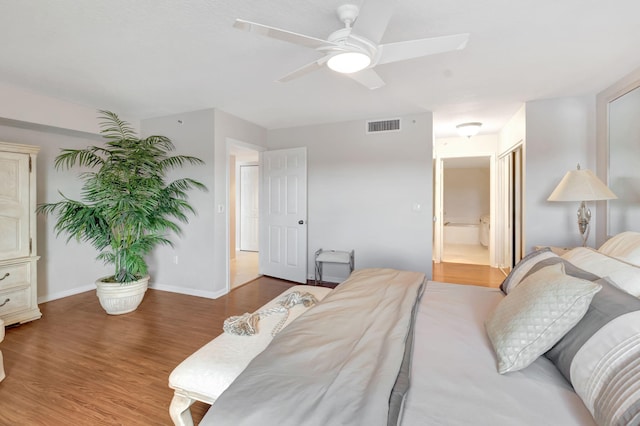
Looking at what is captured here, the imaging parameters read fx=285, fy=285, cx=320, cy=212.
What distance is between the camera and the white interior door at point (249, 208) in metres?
6.86

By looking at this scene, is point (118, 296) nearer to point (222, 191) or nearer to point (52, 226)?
point (52, 226)

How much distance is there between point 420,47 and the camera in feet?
5.22

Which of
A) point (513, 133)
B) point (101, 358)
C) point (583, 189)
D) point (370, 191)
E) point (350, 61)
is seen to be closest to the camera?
point (350, 61)

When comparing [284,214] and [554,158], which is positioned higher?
[554,158]

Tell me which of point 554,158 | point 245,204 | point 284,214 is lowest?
point 284,214

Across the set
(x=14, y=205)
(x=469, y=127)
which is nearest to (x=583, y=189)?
(x=469, y=127)

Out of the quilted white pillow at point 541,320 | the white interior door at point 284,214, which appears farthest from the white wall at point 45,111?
the quilted white pillow at point 541,320

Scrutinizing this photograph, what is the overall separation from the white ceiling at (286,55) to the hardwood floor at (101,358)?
243 centimetres

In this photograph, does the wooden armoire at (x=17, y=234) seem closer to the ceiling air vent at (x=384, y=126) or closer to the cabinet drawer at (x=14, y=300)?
the cabinet drawer at (x=14, y=300)

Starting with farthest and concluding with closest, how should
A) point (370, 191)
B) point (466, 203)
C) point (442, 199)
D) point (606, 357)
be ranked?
point (466, 203)
point (442, 199)
point (370, 191)
point (606, 357)

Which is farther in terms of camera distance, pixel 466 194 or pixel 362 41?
pixel 466 194

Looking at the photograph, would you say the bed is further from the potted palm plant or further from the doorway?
the doorway

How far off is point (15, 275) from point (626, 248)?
5.13 m

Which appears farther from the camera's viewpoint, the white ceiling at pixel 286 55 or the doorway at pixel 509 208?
the doorway at pixel 509 208
